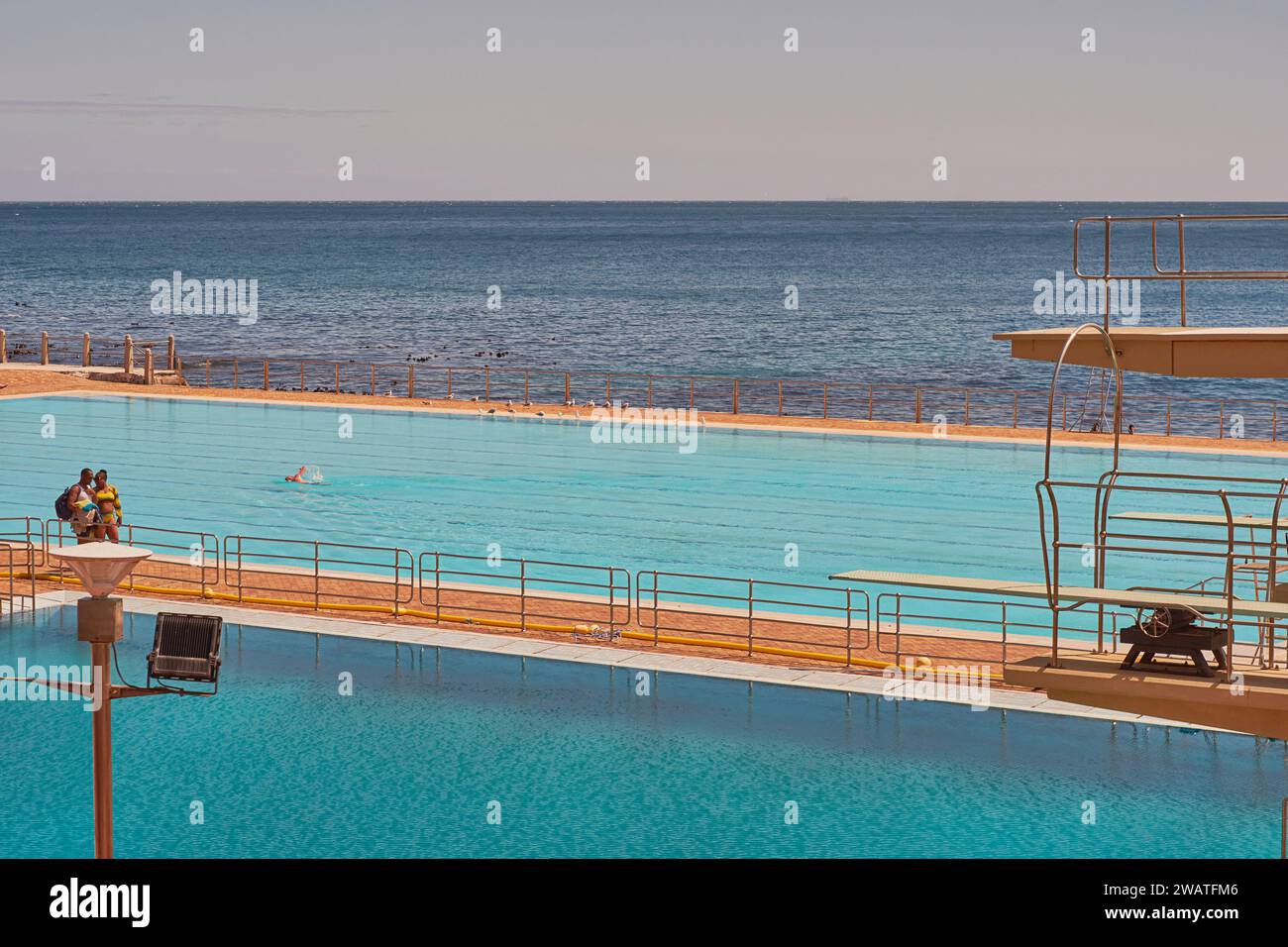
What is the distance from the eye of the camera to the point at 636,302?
107500 millimetres

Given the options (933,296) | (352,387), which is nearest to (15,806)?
(352,387)

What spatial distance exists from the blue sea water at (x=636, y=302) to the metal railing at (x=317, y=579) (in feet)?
136

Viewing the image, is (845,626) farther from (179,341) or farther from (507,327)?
(507,327)

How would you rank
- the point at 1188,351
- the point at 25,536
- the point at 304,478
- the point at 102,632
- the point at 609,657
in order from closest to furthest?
the point at 102,632 < the point at 1188,351 < the point at 609,657 < the point at 25,536 < the point at 304,478

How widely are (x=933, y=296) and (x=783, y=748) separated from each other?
330ft

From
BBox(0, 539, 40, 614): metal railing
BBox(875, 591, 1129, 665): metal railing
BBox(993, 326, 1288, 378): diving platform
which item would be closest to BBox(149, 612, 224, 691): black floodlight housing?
BBox(993, 326, 1288, 378): diving platform

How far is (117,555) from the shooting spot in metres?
8.96

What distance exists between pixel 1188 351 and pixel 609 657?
27.7 feet

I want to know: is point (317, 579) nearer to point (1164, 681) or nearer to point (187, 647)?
point (187, 647)

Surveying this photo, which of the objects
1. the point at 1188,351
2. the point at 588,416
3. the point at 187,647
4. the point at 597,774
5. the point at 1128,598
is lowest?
the point at 597,774

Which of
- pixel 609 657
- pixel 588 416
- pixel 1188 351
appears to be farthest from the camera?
pixel 588 416

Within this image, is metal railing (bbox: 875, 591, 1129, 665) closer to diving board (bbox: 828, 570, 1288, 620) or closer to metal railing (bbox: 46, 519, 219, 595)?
diving board (bbox: 828, 570, 1288, 620)

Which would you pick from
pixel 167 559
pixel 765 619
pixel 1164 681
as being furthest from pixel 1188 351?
pixel 167 559

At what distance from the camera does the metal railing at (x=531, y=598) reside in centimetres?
1778
